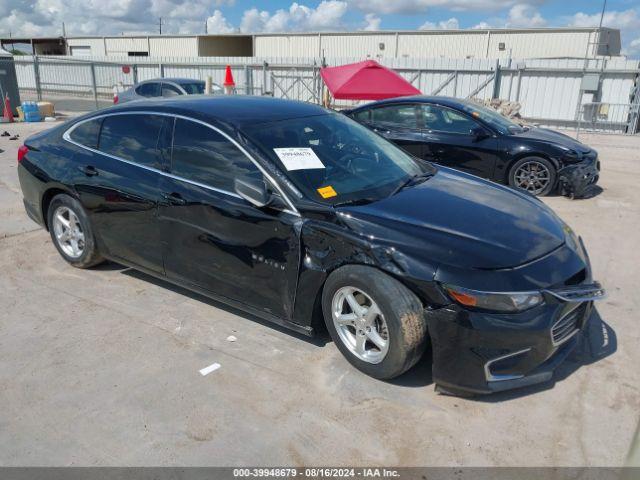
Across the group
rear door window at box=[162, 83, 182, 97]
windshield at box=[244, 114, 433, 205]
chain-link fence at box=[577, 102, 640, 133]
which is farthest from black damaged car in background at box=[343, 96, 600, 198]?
chain-link fence at box=[577, 102, 640, 133]

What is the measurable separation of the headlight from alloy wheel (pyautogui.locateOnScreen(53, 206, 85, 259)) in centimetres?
346

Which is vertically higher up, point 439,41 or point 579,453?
point 439,41

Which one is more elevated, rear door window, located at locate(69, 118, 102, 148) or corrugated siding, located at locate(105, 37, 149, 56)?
corrugated siding, located at locate(105, 37, 149, 56)

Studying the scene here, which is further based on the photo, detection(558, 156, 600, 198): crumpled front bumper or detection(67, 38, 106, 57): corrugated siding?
detection(67, 38, 106, 57): corrugated siding

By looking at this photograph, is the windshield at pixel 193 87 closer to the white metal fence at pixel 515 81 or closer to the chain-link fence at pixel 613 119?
the white metal fence at pixel 515 81

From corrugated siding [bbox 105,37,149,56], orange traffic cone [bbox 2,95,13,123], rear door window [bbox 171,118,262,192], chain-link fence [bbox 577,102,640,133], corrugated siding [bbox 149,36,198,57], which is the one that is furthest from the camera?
corrugated siding [bbox 105,37,149,56]

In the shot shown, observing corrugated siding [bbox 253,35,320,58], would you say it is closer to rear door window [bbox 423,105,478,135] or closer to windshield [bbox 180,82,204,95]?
windshield [bbox 180,82,204,95]

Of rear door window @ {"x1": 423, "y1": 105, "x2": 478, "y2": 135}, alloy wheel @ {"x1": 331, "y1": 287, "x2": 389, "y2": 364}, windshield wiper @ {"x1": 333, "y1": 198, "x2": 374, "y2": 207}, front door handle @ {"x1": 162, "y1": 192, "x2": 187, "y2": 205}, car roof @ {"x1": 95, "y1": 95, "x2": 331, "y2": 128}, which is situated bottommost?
alloy wheel @ {"x1": 331, "y1": 287, "x2": 389, "y2": 364}

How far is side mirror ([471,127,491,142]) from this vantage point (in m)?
7.95

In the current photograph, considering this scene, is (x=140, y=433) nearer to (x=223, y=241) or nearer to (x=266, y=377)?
(x=266, y=377)

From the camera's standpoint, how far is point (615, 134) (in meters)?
17.2

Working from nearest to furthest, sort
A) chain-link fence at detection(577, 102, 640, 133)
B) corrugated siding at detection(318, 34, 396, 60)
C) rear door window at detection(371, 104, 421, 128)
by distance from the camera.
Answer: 1. rear door window at detection(371, 104, 421, 128)
2. chain-link fence at detection(577, 102, 640, 133)
3. corrugated siding at detection(318, 34, 396, 60)

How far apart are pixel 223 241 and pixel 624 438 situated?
2.68 metres

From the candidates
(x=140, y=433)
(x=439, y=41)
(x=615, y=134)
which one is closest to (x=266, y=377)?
(x=140, y=433)
